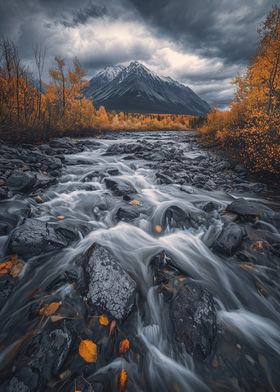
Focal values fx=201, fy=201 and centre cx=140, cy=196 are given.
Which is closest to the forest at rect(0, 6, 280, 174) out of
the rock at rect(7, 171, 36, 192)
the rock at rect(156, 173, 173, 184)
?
the rock at rect(156, 173, 173, 184)

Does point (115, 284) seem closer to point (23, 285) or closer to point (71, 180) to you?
point (23, 285)

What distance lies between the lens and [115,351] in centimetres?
223

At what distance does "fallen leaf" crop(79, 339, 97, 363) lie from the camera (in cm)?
210

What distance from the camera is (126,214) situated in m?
5.27

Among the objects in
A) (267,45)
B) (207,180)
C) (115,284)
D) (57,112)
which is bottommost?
(207,180)

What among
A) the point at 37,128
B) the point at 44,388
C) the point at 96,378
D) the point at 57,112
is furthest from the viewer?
the point at 57,112

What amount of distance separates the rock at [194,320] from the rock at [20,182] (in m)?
5.41

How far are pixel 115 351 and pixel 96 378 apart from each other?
0.31 m

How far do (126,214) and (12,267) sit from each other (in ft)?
8.99

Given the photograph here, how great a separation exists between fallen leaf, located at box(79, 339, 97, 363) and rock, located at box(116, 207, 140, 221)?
3.11 metres

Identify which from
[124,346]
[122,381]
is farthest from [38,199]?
[122,381]

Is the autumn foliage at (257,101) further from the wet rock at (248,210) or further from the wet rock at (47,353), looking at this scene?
the wet rock at (47,353)

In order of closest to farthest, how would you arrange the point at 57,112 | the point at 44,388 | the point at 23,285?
the point at 44,388 < the point at 23,285 < the point at 57,112

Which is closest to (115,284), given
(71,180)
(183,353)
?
(183,353)
